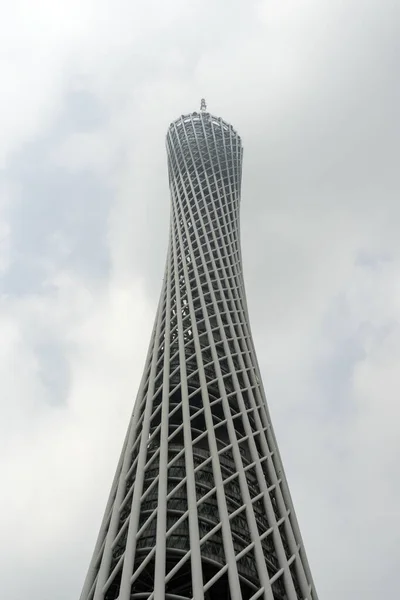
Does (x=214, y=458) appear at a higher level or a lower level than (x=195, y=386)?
lower

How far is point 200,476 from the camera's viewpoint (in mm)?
28812

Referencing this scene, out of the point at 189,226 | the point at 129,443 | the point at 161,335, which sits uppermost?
the point at 189,226

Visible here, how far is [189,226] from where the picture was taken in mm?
47062

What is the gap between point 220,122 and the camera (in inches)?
2537

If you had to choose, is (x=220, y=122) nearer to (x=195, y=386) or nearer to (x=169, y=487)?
(x=195, y=386)

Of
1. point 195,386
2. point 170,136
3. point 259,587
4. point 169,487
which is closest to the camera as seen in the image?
point 259,587

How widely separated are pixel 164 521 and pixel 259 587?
4.86 meters

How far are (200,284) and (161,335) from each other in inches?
191

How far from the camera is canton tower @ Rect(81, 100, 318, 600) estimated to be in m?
24.1

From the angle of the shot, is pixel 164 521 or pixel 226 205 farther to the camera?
pixel 226 205

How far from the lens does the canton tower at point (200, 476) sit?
24141 mm

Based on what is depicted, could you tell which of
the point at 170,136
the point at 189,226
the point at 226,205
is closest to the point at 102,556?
the point at 189,226

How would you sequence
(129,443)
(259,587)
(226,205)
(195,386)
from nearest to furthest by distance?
(259,587) < (129,443) < (195,386) < (226,205)

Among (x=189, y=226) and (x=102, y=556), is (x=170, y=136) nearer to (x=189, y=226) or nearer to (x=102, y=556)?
(x=189, y=226)
